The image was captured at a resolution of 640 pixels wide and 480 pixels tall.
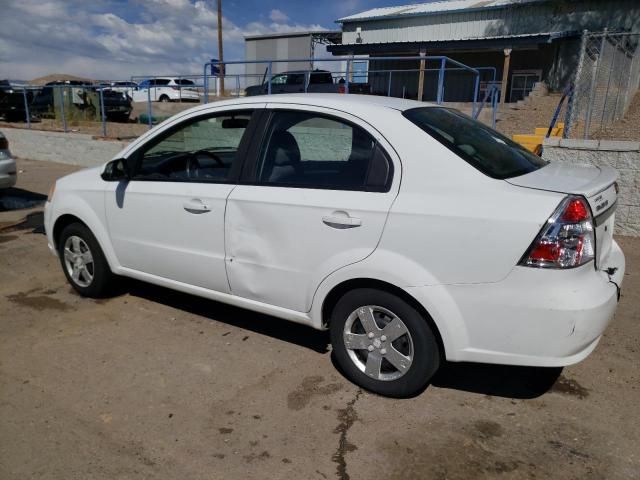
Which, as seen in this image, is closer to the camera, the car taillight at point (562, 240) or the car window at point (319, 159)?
the car taillight at point (562, 240)

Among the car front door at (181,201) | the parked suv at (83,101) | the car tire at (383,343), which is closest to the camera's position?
the car tire at (383,343)

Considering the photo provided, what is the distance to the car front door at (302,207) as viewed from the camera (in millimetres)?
2852

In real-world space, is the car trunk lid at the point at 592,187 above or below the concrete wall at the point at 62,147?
above

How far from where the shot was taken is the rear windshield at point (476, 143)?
2.80 m

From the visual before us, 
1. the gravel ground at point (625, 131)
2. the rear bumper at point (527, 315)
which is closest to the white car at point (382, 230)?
the rear bumper at point (527, 315)

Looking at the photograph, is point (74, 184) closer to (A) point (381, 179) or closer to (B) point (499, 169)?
(A) point (381, 179)

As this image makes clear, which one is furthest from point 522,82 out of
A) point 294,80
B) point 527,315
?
point 527,315

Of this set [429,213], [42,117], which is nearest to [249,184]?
[429,213]

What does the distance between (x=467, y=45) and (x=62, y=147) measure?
55.3 ft

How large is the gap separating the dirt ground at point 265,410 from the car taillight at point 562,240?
3.11 feet

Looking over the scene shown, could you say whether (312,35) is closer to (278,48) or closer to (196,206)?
(278,48)

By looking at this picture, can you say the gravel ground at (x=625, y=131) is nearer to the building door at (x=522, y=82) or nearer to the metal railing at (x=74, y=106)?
the metal railing at (x=74, y=106)

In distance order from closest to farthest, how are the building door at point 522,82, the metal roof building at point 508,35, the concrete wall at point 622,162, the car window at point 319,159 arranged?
the car window at point 319,159 < the concrete wall at point 622,162 < the metal roof building at point 508,35 < the building door at point 522,82

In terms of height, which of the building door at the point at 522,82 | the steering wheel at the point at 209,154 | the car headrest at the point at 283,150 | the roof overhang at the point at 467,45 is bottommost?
the steering wheel at the point at 209,154
